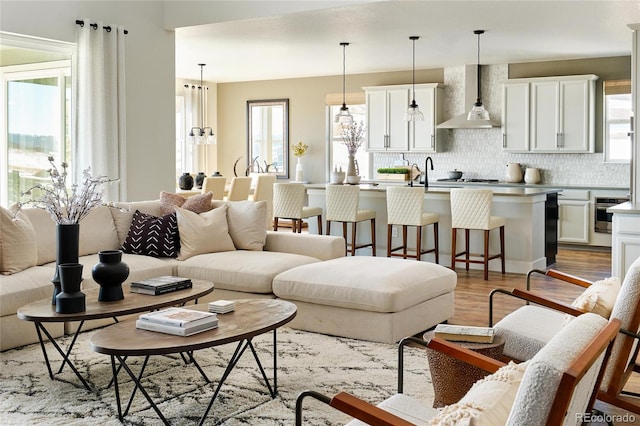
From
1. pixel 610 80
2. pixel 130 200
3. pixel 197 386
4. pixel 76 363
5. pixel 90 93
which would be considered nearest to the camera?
pixel 197 386

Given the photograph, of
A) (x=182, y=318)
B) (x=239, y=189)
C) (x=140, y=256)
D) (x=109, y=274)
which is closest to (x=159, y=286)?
(x=109, y=274)

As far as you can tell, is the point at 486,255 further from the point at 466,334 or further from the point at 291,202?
the point at 466,334

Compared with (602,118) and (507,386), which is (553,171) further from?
(507,386)

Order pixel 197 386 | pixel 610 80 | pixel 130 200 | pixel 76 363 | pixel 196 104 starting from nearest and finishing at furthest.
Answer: pixel 197 386, pixel 76 363, pixel 130 200, pixel 610 80, pixel 196 104

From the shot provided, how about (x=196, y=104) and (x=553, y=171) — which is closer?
(x=553, y=171)

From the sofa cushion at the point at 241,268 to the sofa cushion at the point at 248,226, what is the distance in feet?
0.78

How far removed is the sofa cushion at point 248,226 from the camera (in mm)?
5543

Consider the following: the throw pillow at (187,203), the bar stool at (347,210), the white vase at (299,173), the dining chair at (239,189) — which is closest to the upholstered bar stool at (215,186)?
the dining chair at (239,189)

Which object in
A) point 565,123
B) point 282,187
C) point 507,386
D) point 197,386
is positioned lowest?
point 197,386

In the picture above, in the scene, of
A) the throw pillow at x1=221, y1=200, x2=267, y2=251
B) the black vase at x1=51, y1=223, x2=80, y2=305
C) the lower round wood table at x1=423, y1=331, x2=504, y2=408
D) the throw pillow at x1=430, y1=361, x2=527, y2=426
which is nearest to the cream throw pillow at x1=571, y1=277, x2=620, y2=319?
the lower round wood table at x1=423, y1=331, x2=504, y2=408

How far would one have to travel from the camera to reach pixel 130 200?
6.81m

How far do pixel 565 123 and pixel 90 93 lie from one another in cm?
614

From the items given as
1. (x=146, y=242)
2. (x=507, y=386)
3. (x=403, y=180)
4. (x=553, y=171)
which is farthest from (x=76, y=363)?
(x=553, y=171)

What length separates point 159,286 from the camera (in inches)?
152
